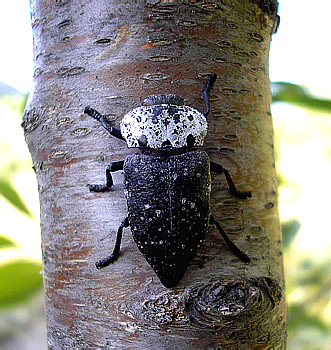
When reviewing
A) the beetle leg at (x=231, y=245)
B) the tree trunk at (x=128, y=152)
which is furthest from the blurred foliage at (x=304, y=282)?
the beetle leg at (x=231, y=245)

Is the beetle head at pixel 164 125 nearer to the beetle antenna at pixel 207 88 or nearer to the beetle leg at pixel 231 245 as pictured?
the beetle antenna at pixel 207 88

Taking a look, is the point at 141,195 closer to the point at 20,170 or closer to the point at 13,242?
the point at 13,242

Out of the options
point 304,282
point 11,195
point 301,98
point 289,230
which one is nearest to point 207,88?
point 301,98

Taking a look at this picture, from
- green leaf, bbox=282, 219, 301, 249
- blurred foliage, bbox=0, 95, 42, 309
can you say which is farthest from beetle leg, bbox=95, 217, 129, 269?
green leaf, bbox=282, 219, 301, 249

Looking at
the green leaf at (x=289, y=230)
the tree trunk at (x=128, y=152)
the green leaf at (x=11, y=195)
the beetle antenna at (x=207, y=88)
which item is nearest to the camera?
the tree trunk at (x=128, y=152)

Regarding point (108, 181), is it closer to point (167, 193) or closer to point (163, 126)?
point (167, 193)

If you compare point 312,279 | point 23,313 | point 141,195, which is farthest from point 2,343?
point 141,195

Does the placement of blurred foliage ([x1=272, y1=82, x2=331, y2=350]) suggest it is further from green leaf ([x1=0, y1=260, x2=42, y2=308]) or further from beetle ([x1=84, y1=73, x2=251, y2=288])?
green leaf ([x1=0, y1=260, x2=42, y2=308])
